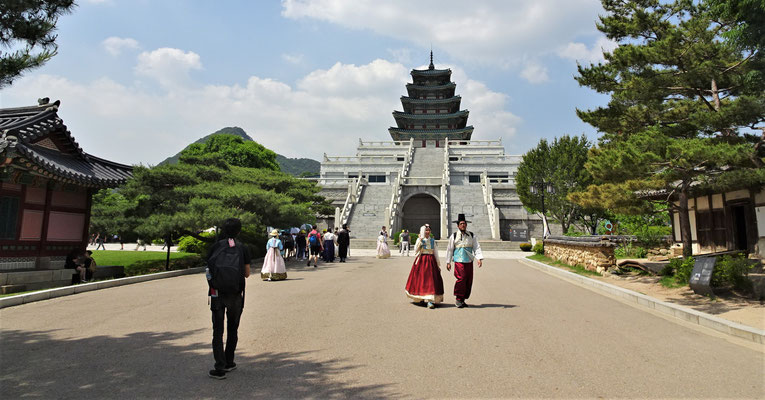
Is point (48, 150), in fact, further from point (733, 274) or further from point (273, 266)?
point (733, 274)

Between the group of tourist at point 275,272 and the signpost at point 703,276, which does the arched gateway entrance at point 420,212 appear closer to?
the group of tourist at point 275,272

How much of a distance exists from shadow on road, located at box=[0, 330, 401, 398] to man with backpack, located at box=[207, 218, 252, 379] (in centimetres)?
26

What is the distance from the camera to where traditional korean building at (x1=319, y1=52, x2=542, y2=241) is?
3378 cm

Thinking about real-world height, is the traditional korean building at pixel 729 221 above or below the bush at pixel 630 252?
above

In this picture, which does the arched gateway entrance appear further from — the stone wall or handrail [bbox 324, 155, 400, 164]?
the stone wall

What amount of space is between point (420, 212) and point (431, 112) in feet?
86.5

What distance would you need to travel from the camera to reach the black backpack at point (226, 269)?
13.7 feet

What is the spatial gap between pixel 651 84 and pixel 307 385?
962cm

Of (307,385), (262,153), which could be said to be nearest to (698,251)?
(307,385)

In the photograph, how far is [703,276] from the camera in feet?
27.2

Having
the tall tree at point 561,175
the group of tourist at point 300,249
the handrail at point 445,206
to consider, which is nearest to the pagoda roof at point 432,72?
the handrail at point 445,206

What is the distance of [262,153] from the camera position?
54469mm

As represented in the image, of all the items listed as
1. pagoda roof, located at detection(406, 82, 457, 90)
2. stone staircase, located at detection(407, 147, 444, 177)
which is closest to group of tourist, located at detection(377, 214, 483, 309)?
stone staircase, located at detection(407, 147, 444, 177)

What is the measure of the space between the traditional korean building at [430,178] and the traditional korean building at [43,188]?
2012 centimetres
